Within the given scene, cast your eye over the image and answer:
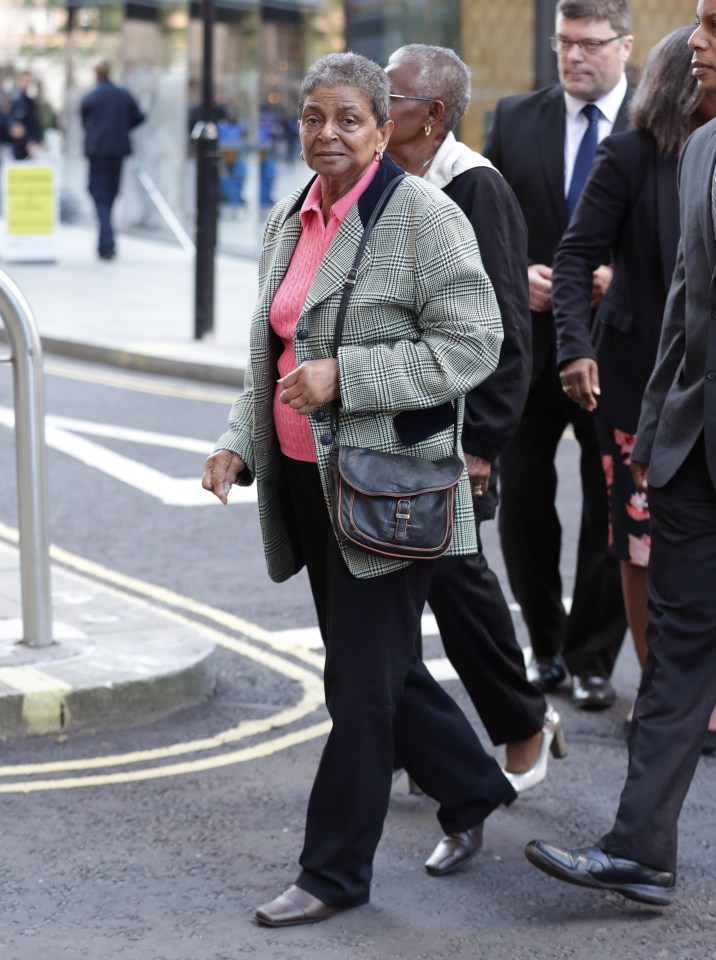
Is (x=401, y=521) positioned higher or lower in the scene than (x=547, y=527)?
higher

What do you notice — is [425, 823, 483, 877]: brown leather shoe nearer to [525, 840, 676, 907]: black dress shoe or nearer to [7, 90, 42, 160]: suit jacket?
[525, 840, 676, 907]: black dress shoe

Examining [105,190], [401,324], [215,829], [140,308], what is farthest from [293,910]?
[105,190]

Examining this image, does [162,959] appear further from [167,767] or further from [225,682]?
[225,682]

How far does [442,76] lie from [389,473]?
110cm

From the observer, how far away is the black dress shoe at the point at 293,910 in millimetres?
3623

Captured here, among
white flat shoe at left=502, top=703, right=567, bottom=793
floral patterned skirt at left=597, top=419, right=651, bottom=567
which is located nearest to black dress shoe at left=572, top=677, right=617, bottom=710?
floral patterned skirt at left=597, top=419, right=651, bottom=567

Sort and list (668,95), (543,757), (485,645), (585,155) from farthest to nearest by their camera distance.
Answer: (585,155)
(668,95)
(543,757)
(485,645)

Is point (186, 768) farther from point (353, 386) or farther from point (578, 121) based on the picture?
point (578, 121)

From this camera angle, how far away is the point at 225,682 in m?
5.52

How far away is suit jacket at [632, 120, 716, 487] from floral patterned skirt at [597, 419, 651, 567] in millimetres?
1038

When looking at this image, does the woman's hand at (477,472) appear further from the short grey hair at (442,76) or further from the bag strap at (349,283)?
the short grey hair at (442,76)

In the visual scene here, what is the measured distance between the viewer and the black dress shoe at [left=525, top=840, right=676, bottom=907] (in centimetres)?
365

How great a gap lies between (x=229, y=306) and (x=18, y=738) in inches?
441

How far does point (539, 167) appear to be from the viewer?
5383 millimetres
